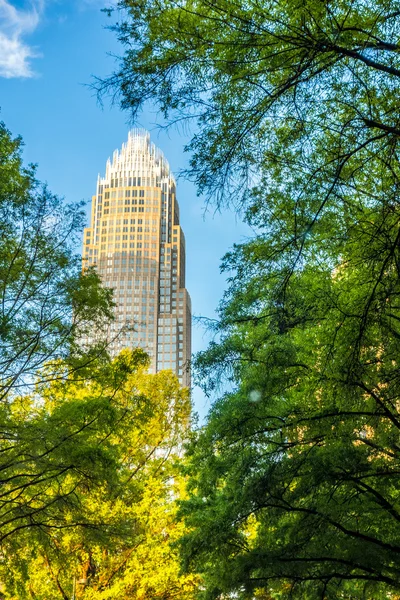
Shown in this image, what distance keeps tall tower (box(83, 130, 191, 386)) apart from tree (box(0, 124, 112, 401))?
113 m

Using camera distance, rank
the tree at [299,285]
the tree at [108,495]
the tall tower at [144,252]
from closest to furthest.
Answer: the tree at [299,285]
the tree at [108,495]
the tall tower at [144,252]

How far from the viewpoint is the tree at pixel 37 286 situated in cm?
1093

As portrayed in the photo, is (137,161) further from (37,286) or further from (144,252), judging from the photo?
(37,286)

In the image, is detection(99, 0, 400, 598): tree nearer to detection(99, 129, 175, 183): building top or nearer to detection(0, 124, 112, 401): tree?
detection(0, 124, 112, 401): tree

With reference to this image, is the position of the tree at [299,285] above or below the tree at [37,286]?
below

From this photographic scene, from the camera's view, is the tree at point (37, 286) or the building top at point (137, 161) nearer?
the tree at point (37, 286)

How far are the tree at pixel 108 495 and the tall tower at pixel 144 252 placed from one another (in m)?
106

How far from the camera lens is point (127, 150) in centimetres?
13900

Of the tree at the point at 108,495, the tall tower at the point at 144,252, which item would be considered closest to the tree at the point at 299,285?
the tree at the point at 108,495

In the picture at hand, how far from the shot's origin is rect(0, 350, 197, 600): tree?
35.3 ft

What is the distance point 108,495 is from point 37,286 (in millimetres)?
4328

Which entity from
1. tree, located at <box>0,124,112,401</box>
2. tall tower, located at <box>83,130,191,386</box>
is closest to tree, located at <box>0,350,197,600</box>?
tree, located at <box>0,124,112,401</box>

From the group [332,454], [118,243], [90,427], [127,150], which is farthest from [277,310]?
[127,150]

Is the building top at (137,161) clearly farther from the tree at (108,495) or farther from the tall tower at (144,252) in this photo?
the tree at (108,495)
